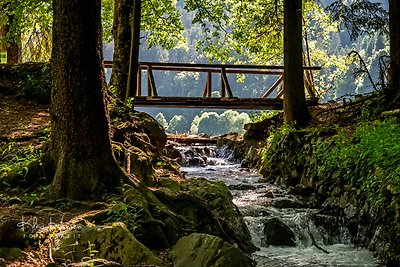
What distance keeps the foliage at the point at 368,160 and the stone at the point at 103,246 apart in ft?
11.6

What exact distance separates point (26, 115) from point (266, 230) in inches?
182

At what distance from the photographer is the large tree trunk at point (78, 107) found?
4859 millimetres

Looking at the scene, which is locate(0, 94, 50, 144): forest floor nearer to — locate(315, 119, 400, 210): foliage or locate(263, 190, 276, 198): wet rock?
locate(263, 190, 276, 198): wet rock

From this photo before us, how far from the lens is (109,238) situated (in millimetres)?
3795

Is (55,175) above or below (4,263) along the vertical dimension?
above

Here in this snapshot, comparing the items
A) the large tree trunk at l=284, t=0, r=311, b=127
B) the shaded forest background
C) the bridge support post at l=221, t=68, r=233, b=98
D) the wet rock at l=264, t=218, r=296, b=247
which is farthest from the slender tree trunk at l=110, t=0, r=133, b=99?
the shaded forest background

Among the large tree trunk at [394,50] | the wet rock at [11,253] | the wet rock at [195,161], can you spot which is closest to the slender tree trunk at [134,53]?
the large tree trunk at [394,50]

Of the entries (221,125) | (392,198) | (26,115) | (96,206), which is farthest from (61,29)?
(221,125)

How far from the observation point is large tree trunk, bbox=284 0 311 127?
11391mm

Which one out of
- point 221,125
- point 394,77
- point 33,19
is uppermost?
point 33,19

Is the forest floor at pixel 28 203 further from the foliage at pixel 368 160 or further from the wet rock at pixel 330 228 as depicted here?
the wet rock at pixel 330 228

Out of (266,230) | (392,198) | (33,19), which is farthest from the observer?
(33,19)

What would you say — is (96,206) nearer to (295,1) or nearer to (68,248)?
(68,248)

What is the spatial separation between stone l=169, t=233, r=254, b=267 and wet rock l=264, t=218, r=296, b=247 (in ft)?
9.71
